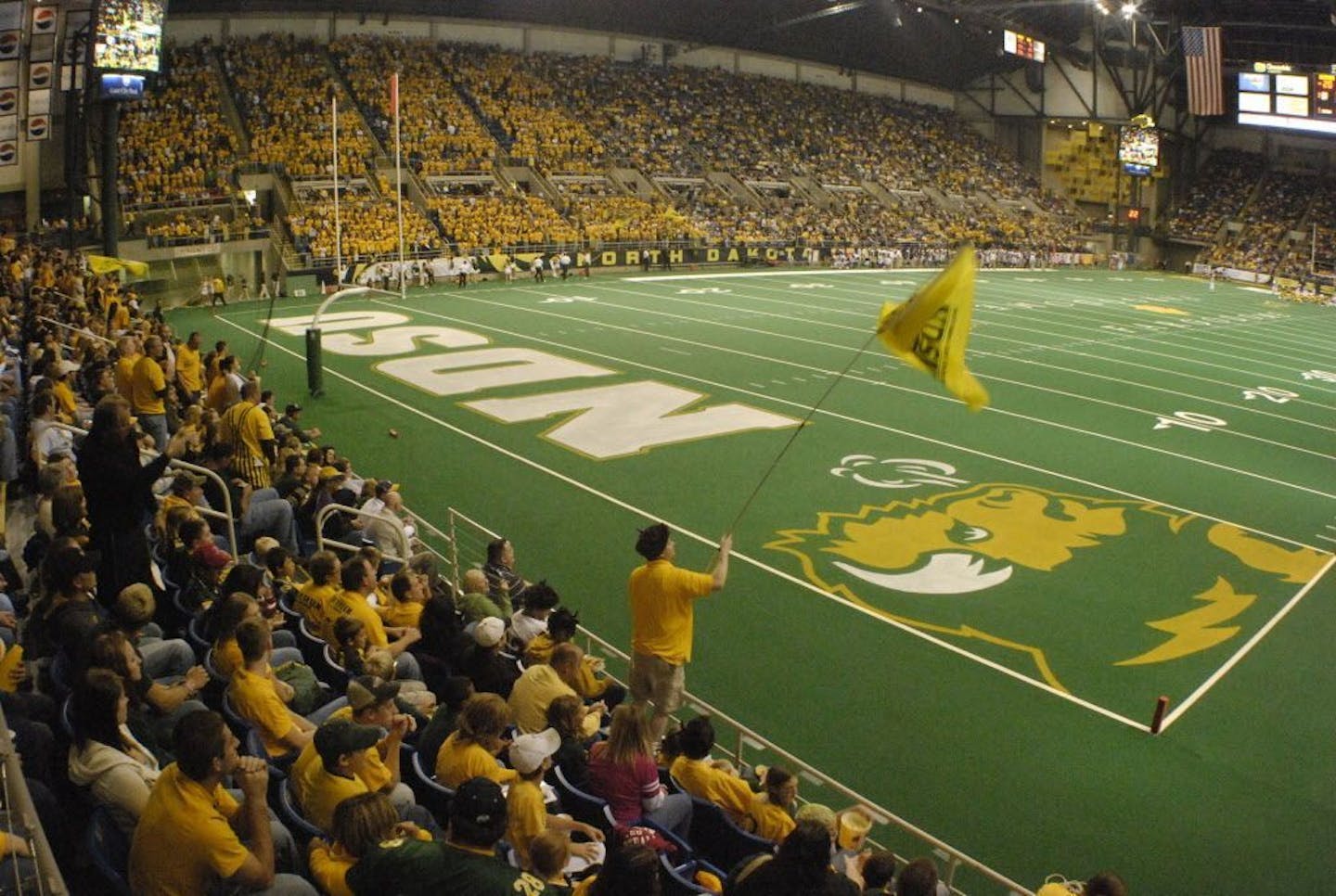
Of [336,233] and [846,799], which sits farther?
[336,233]

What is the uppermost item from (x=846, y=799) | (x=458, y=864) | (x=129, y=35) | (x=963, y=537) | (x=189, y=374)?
(x=129, y=35)

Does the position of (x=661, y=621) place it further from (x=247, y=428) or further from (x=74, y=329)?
(x=74, y=329)

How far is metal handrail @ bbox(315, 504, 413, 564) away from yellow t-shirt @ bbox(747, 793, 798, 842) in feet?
15.1

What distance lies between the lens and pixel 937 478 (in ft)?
52.5

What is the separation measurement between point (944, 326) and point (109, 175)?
29993 millimetres

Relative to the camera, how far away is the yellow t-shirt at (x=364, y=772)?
5004 mm

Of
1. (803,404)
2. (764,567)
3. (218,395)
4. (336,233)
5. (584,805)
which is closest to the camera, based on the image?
(584,805)

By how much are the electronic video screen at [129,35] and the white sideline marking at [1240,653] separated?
93.6 ft

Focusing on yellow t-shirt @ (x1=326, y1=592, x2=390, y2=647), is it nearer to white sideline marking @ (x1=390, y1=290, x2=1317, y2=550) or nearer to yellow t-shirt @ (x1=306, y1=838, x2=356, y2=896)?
yellow t-shirt @ (x1=306, y1=838, x2=356, y2=896)

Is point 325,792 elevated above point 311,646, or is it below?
above

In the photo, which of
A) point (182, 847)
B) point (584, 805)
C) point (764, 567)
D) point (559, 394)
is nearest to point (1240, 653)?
point (764, 567)

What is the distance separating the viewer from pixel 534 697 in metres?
6.50

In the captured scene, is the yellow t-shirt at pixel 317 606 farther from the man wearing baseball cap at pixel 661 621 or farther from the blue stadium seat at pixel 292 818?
the blue stadium seat at pixel 292 818

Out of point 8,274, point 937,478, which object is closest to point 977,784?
point 937,478
